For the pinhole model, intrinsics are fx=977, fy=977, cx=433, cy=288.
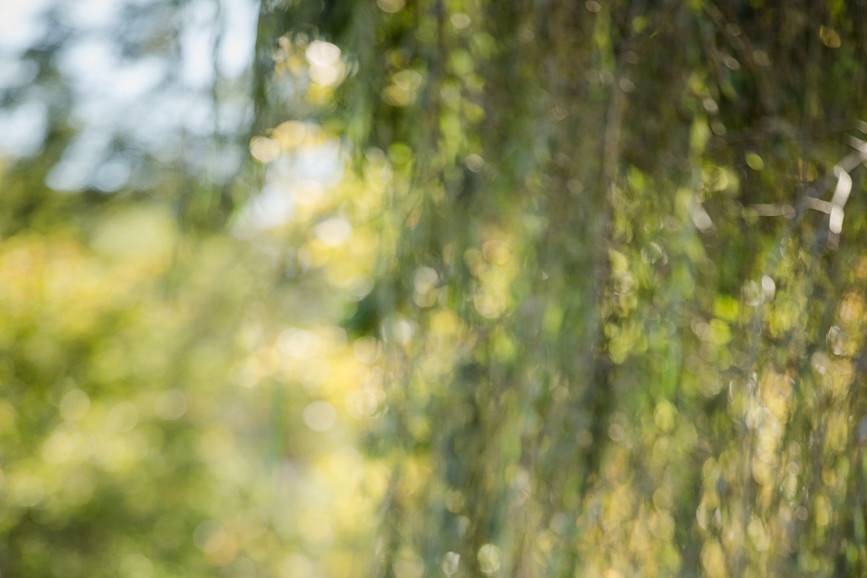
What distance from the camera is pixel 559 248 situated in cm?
98

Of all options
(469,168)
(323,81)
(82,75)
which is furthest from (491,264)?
(82,75)

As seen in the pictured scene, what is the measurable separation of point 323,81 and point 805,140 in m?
0.76

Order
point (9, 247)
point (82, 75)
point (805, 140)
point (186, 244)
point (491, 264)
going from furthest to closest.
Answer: point (9, 247) → point (82, 75) → point (491, 264) → point (186, 244) → point (805, 140)

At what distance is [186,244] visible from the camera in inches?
39.1

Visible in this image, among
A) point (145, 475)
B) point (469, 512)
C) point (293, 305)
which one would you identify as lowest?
point (145, 475)

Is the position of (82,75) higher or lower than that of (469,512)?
higher

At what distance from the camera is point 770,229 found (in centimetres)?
97

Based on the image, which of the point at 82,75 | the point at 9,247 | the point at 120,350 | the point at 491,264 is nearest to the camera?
the point at 491,264

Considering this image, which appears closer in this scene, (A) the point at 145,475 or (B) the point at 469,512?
(B) the point at 469,512

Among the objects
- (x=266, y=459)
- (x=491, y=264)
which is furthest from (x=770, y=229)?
(x=266, y=459)

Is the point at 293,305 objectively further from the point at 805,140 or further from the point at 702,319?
the point at 805,140

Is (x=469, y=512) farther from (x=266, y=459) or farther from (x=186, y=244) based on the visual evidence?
(x=186, y=244)

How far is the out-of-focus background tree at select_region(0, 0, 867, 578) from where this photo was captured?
2.72 feet

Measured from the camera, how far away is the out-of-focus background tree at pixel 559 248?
83 cm
